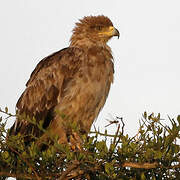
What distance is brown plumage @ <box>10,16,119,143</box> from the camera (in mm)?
7480

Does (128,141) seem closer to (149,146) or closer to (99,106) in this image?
(149,146)

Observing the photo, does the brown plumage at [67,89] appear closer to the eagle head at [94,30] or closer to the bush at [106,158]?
the eagle head at [94,30]

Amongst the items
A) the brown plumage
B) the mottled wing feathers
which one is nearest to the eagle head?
the brown plumage

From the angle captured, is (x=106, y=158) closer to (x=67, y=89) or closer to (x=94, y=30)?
(x=67, y=89)

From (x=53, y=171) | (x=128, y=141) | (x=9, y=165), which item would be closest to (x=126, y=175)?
(x=128, y=141)

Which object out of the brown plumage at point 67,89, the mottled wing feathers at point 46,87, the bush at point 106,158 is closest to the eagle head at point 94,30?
→ the brown plumage at point 67,89

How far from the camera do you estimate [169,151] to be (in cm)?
445

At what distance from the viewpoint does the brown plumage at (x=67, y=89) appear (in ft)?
24.5

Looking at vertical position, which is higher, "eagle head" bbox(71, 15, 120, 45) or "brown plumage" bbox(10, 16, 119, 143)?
"eagle head" bbox(71, 15, 120, 45)

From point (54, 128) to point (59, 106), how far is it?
43 centimetres

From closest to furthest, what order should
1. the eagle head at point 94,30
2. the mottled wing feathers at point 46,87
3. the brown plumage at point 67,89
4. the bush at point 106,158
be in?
the bush at point 106,158, the brown plumage at point 67,89, the mottled wing feathers at point 46,87, the eagle head at point 94,30

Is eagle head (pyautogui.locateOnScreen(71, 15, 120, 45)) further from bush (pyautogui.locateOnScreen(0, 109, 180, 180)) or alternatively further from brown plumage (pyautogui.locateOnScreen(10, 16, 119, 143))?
bush (pyautogui.locateOnScreen(0, 109, 180, 180))

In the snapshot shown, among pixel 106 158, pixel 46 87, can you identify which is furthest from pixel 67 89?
pixel 106 158

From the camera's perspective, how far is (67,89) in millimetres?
7535
